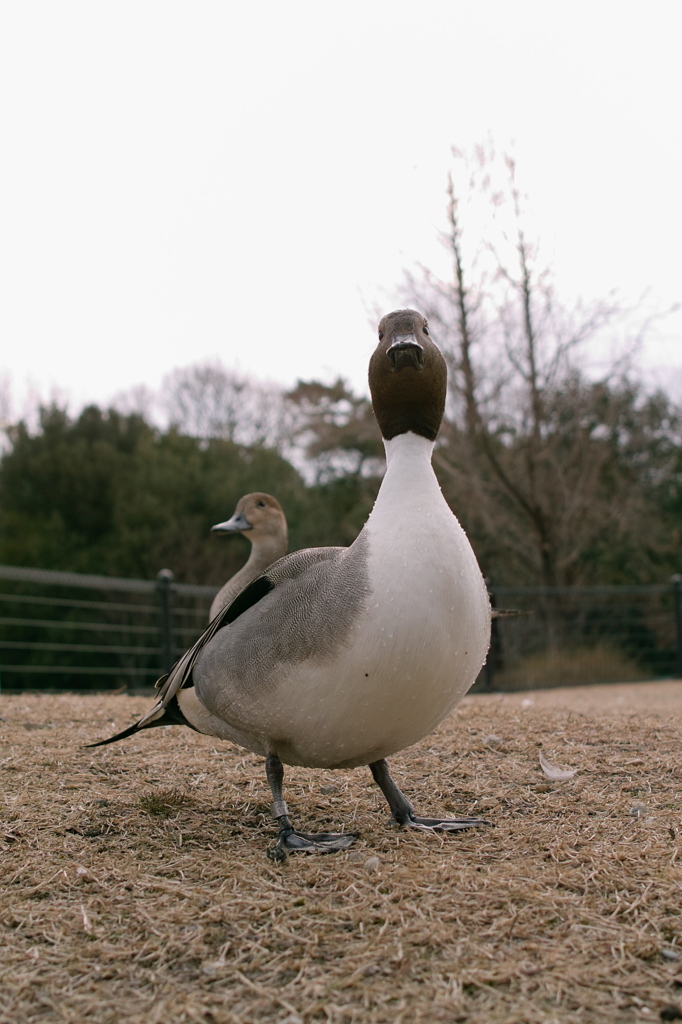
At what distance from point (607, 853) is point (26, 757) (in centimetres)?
222

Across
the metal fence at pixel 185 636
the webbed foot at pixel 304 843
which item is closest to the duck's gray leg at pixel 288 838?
the webbed foot at pixel 304 843

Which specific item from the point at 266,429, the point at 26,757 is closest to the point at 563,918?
the point at 26,757

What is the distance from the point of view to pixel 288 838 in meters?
2.38

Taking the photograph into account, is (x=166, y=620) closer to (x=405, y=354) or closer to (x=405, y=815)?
(x=405, y=815)

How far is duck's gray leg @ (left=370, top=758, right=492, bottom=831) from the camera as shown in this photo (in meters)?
2.59

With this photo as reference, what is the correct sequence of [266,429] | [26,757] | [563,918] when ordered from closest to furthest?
[563,918] < [26,757] < [266,429]

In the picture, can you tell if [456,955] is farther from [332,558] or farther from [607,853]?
[332,558]

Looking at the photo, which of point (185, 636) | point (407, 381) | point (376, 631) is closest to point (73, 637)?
point (185, 636)

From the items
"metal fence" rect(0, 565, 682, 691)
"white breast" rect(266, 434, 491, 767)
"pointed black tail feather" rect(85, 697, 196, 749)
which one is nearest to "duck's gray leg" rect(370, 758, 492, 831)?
"white breast" rect(266, 434, 491, 767)

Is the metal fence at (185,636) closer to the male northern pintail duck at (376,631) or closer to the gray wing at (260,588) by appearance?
the gray wing at (260,588)

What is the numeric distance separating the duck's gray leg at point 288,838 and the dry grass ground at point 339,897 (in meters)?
0.05

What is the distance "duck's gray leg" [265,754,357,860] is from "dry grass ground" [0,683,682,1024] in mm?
50

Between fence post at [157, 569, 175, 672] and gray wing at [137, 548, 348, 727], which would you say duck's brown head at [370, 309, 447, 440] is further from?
fence post at [157, 569, 175, 672]

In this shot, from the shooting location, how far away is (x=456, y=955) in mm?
1714
